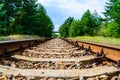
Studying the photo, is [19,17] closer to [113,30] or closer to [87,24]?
[113,30]

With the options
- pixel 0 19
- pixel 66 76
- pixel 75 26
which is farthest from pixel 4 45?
pixel 75 26

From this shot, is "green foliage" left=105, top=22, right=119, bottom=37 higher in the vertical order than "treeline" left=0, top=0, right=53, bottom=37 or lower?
lower

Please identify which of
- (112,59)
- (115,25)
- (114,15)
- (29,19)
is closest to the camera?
(112,59)

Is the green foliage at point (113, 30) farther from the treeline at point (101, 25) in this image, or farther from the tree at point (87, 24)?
the tree at point (87, 24)

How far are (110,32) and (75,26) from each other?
37975 millimetres

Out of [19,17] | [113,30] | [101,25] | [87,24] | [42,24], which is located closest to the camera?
[19,17]

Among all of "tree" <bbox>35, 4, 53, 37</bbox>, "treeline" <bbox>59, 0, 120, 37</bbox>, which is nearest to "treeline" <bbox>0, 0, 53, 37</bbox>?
"tree" <bbox>35, 4, 53, 37</bbox>

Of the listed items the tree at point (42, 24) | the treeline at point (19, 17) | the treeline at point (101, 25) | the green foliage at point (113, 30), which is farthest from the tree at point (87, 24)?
the treeline at point (19, 17)

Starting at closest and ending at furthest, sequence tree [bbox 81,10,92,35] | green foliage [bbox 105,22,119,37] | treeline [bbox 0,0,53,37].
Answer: treeline [bbox 0,0,53,37] → green foliage [bbox 105,22,119,37] → tree [bbox 81,10,92,35]

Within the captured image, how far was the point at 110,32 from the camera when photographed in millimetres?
64375

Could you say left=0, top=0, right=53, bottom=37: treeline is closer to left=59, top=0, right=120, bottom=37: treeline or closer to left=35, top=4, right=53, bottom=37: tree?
left=35, top=4, right=53, bottom=37: tree

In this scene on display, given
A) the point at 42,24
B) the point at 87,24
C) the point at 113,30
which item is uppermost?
the point at 42,24

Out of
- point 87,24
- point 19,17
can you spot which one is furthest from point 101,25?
point 19,17

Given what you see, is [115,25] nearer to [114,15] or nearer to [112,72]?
[114,15]
